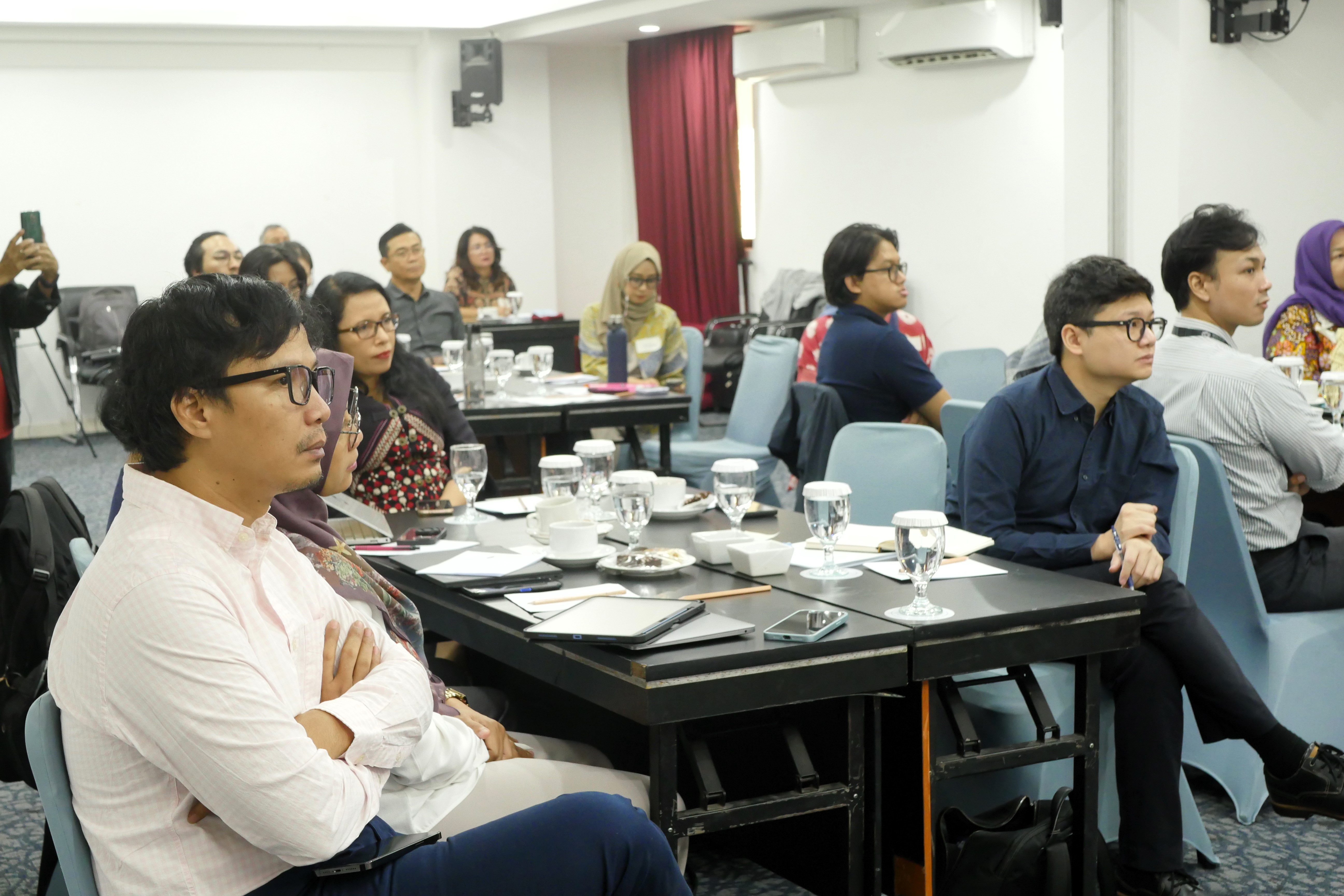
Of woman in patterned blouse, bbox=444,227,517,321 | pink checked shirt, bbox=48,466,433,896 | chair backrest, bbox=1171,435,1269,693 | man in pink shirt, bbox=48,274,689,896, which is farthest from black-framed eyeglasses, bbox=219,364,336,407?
woman in patterned blouse, bbox=444,227,517,321

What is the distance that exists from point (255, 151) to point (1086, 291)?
8380 mm

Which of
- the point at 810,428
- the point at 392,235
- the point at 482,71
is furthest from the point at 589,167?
the point at 810,428

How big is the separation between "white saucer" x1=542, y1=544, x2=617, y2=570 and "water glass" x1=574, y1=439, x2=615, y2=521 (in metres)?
0.37

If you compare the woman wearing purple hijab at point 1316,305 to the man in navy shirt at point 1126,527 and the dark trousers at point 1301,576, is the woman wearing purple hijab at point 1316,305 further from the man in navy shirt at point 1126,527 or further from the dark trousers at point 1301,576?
the man in navy shirt at point 1126,527

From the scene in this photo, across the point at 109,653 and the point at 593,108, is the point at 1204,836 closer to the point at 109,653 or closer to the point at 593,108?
the point at 109,653

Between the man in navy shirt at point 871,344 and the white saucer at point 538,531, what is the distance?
5.35 feet

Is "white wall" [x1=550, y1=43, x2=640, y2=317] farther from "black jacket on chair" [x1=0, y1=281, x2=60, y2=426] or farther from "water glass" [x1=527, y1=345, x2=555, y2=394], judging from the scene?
"black jacket on chair" [x1=0, y1=281, x2=60, y2=426]

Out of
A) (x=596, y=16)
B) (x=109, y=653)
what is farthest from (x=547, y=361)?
(x=596, y=16)

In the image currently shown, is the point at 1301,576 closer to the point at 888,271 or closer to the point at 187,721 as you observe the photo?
the point at 888,271

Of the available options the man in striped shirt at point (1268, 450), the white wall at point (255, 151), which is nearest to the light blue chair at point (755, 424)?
the man in striped shirt at point (1268, 450)

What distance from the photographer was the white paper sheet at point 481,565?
248 cm

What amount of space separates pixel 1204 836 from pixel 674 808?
4.15ft

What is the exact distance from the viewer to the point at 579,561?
2.51 metres

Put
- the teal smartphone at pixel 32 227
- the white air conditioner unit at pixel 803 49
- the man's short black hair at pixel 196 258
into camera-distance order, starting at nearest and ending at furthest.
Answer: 1. the teal smartphone at pixel 32 227
2. the man's short black hair at pixel 196 258
3. the white air conditioner unit at pixel 803 49
